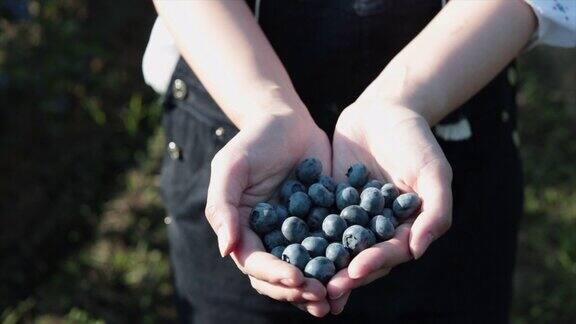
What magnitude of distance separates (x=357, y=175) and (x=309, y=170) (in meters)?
0.06

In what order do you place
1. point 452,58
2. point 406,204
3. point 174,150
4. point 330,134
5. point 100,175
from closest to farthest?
point 406,204 < point 452,58 < point 330,134 < point 174,150 < point 100,175

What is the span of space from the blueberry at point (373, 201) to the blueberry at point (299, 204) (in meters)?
0.07

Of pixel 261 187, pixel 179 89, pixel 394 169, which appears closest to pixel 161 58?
pixel 179 89

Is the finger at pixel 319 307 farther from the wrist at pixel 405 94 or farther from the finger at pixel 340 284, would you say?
the wrist at pixel 405 94

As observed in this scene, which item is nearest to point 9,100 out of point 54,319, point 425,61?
point 54,319

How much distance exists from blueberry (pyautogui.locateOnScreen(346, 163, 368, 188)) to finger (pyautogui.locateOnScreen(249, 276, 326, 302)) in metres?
0.20

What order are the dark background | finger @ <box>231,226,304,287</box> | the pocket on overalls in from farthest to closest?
the dark background → the pocket on overalls → finger @ <box>231,226,304,287</box>

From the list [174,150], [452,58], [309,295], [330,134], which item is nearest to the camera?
[309,295]

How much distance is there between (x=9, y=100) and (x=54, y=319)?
0.79 metres

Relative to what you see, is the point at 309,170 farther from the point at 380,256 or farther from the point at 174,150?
the point at 174,150

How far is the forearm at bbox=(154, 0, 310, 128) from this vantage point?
1.35m

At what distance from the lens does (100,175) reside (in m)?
2.80

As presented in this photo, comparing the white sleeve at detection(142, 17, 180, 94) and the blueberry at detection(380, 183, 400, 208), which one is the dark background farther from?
the blueberry at detection(380, 183, 400, 208)

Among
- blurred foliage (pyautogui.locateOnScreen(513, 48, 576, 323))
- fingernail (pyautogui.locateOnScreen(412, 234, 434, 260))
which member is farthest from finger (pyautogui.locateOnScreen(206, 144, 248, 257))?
blurred foliage (pyautogui.locateOnScreen(513, 48, 576, 323))
